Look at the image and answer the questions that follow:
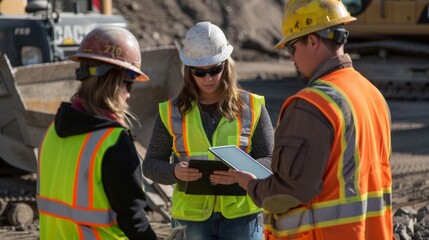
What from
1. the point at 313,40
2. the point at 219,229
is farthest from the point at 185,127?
the point at 313,40

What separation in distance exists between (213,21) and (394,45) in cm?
1091

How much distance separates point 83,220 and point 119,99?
1.43ft

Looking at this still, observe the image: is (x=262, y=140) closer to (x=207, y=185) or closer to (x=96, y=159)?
(x=207, y=185)

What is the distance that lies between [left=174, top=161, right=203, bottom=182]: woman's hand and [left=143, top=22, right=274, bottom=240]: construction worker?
0.10 ft

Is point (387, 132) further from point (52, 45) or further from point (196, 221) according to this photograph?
point (52, 45)

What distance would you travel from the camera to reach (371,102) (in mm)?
3529

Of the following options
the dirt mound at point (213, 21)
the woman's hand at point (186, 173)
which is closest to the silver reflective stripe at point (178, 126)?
the woman's hand at point (186, 173)

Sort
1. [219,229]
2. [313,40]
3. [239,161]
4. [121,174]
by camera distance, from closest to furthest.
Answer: [121,174]
[313,40]
[239,161]
[219,229]

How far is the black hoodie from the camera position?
3.23 metres

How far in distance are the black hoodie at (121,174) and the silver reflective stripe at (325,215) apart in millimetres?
514

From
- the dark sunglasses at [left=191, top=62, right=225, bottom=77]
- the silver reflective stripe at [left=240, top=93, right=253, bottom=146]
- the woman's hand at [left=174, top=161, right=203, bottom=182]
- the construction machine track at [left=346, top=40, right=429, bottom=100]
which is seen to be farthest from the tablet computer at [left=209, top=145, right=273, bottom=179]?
the construction machine track at [left=346, top=40, right=429, bottom=100]

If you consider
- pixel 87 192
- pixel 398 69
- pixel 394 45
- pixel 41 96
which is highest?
pixel 87 192

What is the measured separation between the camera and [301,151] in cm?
330

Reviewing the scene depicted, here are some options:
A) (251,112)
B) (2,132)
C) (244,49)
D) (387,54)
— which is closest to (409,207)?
(2,132)
